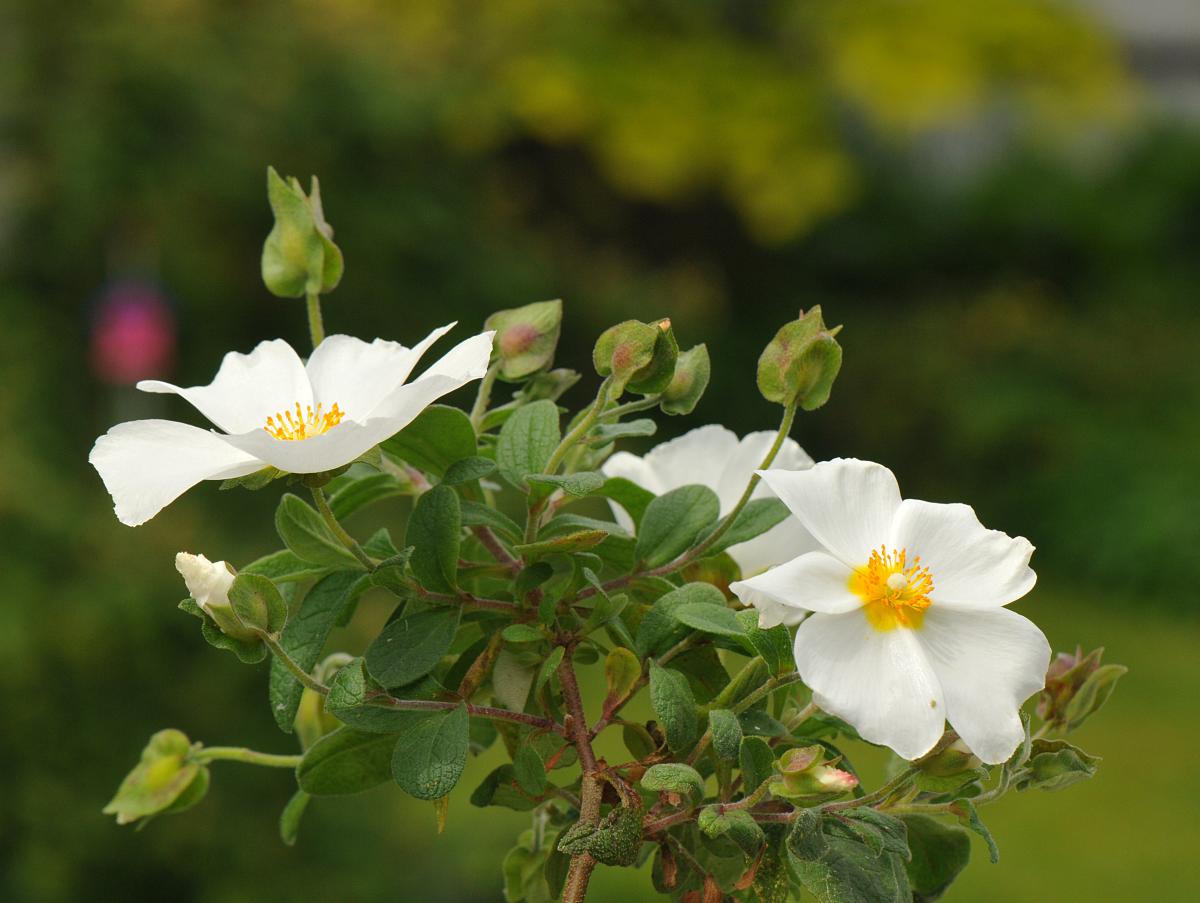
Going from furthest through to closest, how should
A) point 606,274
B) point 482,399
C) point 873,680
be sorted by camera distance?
1. point 606,274
2. point 482,399
3. point 873,680

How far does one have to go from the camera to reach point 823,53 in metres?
5.45

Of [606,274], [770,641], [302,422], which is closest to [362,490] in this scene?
[302,422]

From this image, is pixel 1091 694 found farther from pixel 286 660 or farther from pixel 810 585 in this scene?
pixel 286 660

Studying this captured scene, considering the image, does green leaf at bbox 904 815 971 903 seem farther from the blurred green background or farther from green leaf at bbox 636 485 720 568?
the blurred green background

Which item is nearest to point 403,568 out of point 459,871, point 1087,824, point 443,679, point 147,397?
point 443,679

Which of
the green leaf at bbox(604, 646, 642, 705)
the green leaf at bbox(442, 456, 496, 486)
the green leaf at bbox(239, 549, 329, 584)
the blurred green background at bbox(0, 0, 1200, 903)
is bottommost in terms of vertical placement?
the blurred green background at bbox(0, 0, 1200, 903)

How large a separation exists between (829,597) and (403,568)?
12cm

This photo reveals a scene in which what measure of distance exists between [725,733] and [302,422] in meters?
0.15

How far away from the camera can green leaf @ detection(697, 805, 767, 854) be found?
1.17ft

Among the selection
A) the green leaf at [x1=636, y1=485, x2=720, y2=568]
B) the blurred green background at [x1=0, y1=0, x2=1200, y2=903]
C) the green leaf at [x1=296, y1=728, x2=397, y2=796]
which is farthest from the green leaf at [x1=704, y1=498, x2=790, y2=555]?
the blurred green background at [x1=0, y1=0, x2=1200, y2=903]

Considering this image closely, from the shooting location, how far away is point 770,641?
14.8 inches

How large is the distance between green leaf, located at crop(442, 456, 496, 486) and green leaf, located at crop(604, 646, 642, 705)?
0.07m

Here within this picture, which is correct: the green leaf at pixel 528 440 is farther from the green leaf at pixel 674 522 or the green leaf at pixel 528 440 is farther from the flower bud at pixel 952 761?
the flower bud at pixel 952 761

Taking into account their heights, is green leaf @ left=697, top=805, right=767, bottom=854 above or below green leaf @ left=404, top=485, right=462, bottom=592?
below
